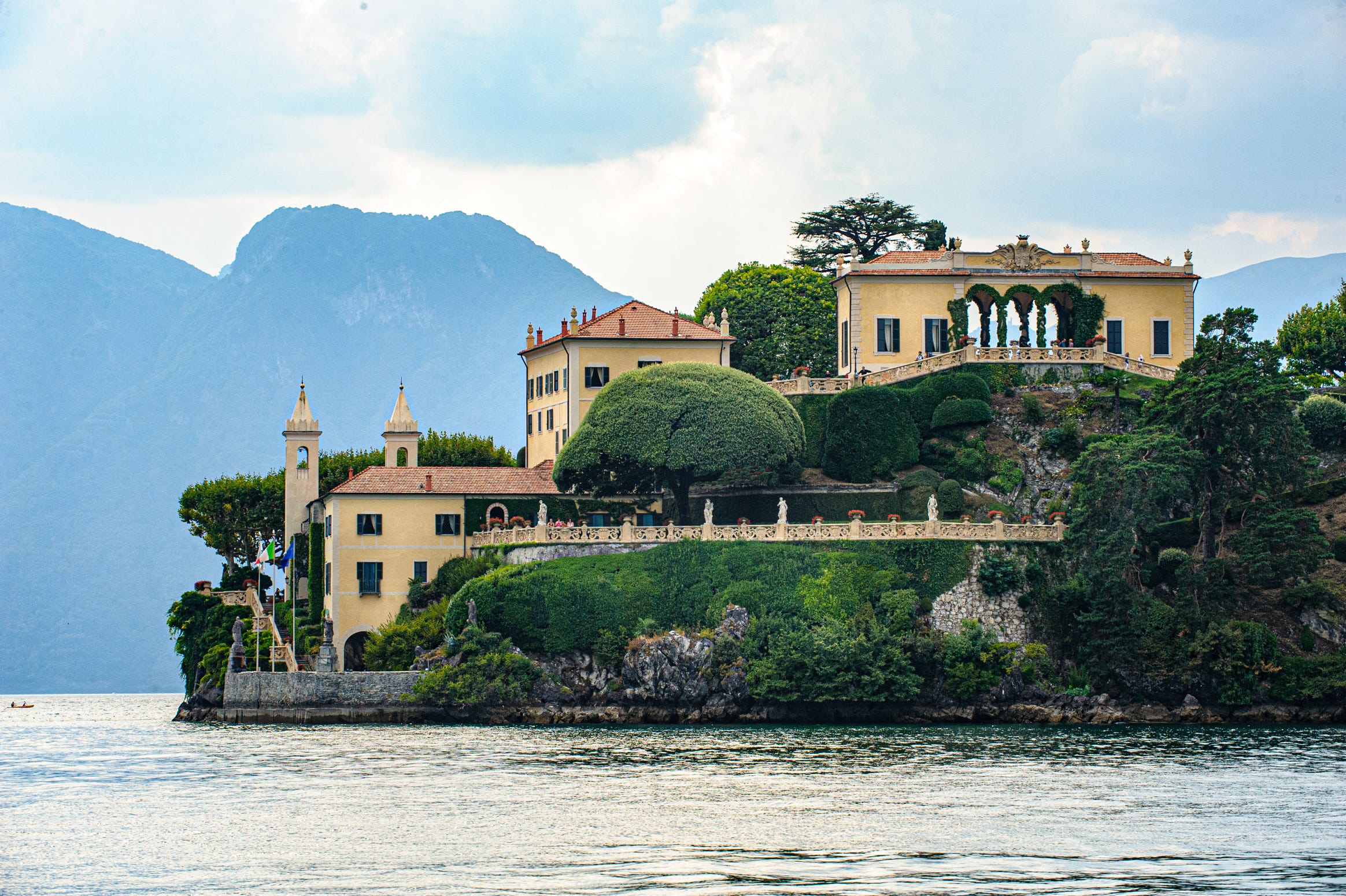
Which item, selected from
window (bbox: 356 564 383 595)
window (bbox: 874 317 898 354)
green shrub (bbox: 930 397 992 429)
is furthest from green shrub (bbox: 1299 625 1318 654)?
window (bbox: 356 564 383 595)

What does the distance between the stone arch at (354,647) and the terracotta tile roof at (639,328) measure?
55.1 feet

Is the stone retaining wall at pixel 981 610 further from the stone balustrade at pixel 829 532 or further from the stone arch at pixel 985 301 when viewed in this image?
the stone arch at pixel 985 301

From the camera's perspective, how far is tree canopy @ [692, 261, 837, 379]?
92.6 meters

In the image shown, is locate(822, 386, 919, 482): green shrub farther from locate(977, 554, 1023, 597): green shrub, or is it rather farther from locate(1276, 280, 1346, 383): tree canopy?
locate(1276, 280, 1346, 383): tree canopy

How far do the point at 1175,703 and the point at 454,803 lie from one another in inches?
1272

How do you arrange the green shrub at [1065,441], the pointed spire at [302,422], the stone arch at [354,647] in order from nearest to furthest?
1. the green shrub at [1065,441]
2. the stone arch at [354,647]
3. the pointed spire at [302,422]

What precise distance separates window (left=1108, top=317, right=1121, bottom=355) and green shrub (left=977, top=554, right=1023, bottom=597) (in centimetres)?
2014

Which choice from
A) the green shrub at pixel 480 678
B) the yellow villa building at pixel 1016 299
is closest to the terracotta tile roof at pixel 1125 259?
the yellow villa building at pixel 1016 299

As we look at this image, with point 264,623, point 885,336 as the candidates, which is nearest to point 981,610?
point 885,336

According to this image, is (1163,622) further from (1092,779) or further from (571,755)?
(571,755)

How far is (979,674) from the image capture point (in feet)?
212

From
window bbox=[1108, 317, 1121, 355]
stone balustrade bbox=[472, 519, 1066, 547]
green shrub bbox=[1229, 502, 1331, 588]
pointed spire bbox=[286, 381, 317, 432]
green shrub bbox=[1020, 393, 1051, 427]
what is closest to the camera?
green shrub bbox=[1229, 502, 1331, 588]

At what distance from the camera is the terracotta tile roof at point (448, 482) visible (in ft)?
252

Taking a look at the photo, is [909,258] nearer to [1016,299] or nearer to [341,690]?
[1016,299]
